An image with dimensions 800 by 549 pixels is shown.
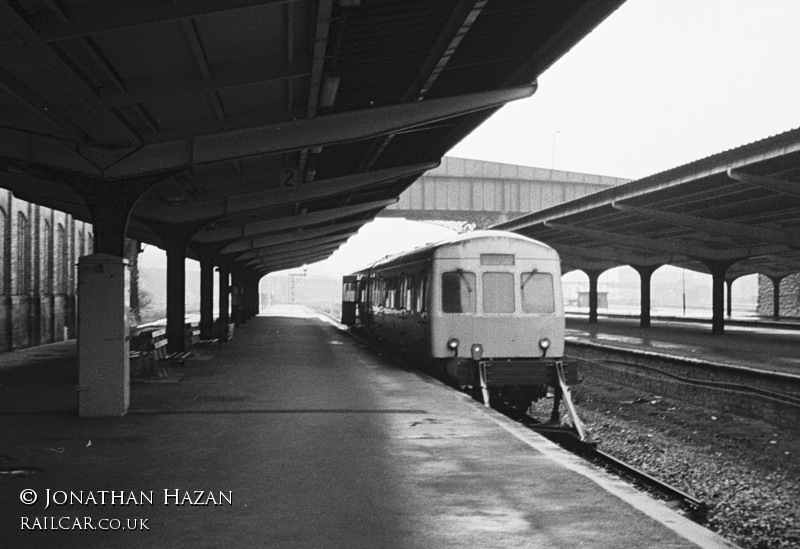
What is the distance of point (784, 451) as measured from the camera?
1294cm

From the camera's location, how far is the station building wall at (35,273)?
2120 centimetres

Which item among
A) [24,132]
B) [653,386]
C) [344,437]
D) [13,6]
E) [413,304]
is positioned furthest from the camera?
[653,386]

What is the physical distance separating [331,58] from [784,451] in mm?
9086

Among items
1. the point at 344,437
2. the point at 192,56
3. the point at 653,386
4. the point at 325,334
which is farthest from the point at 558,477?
the point at 325,334

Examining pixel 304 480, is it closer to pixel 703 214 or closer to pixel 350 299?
pixel 703 214

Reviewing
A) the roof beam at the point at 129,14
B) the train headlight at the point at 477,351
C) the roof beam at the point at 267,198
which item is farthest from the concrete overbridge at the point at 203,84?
the train headlight at the point at 477,351

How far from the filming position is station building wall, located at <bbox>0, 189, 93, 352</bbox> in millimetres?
21203

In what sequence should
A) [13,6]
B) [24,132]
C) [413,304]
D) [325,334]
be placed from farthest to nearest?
[325,334]
[413,304]
[24,132]
[13,6]

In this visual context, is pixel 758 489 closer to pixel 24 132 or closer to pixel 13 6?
pixel 13 6

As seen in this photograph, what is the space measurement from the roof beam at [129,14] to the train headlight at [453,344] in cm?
768

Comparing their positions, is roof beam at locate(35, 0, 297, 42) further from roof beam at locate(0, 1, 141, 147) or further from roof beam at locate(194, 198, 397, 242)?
roof beam at locate(194, 198, 397, 242)

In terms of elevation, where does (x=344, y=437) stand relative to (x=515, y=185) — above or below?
below

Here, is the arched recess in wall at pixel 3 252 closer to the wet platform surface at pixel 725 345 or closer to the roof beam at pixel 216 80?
the roof beam at pixel 216 80

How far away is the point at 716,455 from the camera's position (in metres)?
12.9
